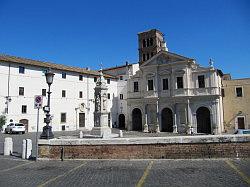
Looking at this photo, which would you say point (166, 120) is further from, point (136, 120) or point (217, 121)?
point (217, 121)

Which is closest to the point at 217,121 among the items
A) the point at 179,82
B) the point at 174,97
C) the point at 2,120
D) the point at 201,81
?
the point at 201,81

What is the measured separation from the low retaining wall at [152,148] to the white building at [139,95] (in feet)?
81.2

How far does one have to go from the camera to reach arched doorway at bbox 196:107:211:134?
34.7 m

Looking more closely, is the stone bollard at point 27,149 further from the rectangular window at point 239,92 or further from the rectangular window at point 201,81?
the rectangular window at point 239,92

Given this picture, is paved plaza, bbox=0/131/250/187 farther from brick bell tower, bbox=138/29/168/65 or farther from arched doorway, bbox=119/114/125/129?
brick bell tower, bbox=138/29/168/65

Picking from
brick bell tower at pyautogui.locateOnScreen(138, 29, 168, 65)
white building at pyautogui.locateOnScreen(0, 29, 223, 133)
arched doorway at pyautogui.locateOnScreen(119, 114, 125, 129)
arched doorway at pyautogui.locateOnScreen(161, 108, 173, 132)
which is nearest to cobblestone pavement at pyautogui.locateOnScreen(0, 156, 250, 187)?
white building at pyautogui.locateOnScreen(0, 29, 223, 133)

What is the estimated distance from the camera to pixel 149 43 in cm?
5491

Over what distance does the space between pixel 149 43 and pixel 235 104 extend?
25.6 meters

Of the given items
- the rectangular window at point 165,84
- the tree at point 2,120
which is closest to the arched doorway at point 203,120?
the rectangular window at point 165,84

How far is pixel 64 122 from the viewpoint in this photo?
38.5m

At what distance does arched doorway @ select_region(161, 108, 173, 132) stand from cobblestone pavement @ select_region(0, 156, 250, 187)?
2835 centimetres

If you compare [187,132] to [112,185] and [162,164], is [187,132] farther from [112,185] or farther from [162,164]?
[112,185]

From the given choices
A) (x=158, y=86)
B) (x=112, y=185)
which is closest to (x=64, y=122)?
(x=158, y=86)

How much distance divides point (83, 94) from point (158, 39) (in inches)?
895
